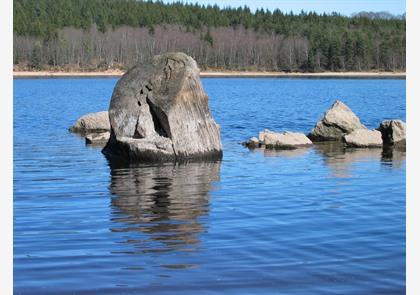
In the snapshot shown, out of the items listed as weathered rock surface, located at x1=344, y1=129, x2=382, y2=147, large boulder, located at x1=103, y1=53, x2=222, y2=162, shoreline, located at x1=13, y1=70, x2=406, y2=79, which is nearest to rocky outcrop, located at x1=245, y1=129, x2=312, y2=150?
weathered rock surface, located at x1=344, y1=129, x2=382, y2=147

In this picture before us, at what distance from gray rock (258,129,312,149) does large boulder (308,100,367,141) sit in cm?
175

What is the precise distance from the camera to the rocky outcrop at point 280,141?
26719 millimetres

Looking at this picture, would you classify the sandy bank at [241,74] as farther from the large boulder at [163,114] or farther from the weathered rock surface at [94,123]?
the large boulder at [163,114]

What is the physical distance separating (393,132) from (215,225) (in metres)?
15.3

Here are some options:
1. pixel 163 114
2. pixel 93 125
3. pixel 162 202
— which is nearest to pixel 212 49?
pixel 93 125

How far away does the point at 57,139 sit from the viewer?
31.4 metres

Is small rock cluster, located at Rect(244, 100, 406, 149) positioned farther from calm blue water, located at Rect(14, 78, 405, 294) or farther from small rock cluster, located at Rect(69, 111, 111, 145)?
small rock cluster, located at Rect(69, 111, 111, 145)

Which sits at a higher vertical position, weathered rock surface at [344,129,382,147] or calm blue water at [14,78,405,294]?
weathered rock surface at [344,129,382,147]

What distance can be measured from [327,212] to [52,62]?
534ft

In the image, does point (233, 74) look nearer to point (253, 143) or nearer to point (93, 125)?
point (93, 125)

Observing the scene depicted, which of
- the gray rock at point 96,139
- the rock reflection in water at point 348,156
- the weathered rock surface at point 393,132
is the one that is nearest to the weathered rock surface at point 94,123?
the gray rock at point 96,139

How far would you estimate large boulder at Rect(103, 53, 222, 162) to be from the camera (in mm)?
22328

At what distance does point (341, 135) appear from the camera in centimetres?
2928

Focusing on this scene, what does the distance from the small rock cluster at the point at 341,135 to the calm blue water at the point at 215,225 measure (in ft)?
6.47
